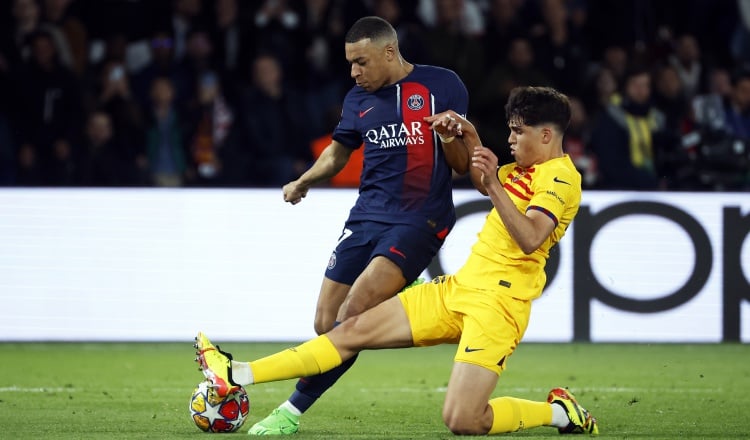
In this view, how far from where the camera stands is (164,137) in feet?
42.0

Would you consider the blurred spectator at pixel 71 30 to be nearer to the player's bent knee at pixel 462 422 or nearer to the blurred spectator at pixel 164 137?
the blurred spectator at pixel 164 137

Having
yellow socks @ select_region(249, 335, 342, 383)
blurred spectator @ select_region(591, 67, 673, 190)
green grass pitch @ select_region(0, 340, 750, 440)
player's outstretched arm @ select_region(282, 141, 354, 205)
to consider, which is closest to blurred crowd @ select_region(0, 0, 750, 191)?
blurred spectator @ select_region(591, 67, 673, 190)

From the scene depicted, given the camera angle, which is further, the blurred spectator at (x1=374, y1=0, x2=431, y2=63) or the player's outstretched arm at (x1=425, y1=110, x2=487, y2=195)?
the blurred spectator at (x1=374, y1=0, x2=431, y2=63)

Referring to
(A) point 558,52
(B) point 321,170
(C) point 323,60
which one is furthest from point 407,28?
(B) point 321,170

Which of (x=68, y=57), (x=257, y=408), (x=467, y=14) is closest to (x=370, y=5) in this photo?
(x=467, y=14)

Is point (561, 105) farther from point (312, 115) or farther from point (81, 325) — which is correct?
point (312, 115)

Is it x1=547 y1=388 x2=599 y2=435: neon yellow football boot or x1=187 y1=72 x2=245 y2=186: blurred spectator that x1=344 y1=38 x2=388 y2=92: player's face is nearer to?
x1=547 y1=388 x2=599 y2=435: neon yellow football boot

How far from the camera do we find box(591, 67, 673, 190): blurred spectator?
12086mm

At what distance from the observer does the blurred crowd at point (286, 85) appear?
12.3 m

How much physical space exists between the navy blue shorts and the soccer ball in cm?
88

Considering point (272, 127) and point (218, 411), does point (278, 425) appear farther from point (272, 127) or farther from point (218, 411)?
point (272, 127)

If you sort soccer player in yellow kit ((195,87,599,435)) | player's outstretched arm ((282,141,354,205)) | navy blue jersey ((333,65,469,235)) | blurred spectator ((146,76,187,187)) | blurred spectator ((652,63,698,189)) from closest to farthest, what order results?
1. soccer player in yellow kit ((195,87,599,435))
2. navy blue jersey ((333,65,469,235))
3. player's outstretched arm ((282,141,354,205))
4. blurred spectator ((652,63,698,189))
5. blurred spectator ((146,76,187,187))

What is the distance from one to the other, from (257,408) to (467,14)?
7.45 m

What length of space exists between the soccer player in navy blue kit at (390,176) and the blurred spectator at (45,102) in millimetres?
6363
